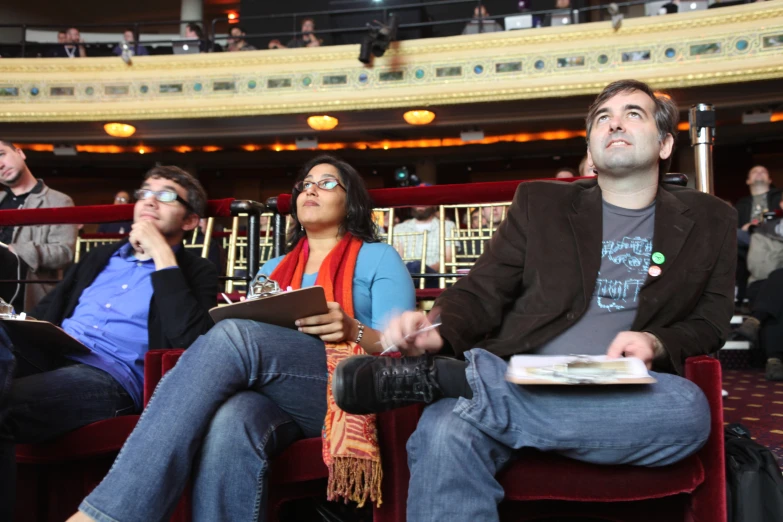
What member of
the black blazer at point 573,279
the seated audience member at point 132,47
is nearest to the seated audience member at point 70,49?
the seated audience member at point 132,47

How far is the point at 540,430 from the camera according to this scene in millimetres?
1105

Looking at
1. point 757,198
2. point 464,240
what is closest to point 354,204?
point 464,240

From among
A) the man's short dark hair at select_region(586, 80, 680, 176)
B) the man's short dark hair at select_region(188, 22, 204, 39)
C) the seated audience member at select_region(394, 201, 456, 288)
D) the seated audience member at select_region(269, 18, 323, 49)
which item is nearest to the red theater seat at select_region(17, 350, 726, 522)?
the man's short dark hair at select_region(586, 80, 680, 176)

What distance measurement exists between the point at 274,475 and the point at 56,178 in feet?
38.7

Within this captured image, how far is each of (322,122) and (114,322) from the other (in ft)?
24.6

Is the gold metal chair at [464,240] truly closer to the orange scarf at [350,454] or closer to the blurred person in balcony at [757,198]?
the orange scarf at [350,454]

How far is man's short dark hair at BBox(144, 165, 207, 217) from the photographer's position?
192 cm

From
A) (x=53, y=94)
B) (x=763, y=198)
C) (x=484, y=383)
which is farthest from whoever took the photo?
(x=53, y=94)

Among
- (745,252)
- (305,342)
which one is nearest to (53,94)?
(745,252)

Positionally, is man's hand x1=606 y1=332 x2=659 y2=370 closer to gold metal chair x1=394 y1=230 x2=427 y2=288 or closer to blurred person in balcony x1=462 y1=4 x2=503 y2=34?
gold metal chair x1=394 y1=230 x2=427 y2=288

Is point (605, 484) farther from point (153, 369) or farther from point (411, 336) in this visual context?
point (153, 369)

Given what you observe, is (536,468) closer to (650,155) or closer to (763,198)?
(650,155)

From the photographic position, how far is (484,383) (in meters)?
1.14

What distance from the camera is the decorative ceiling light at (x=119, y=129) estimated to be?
9.27 metres
